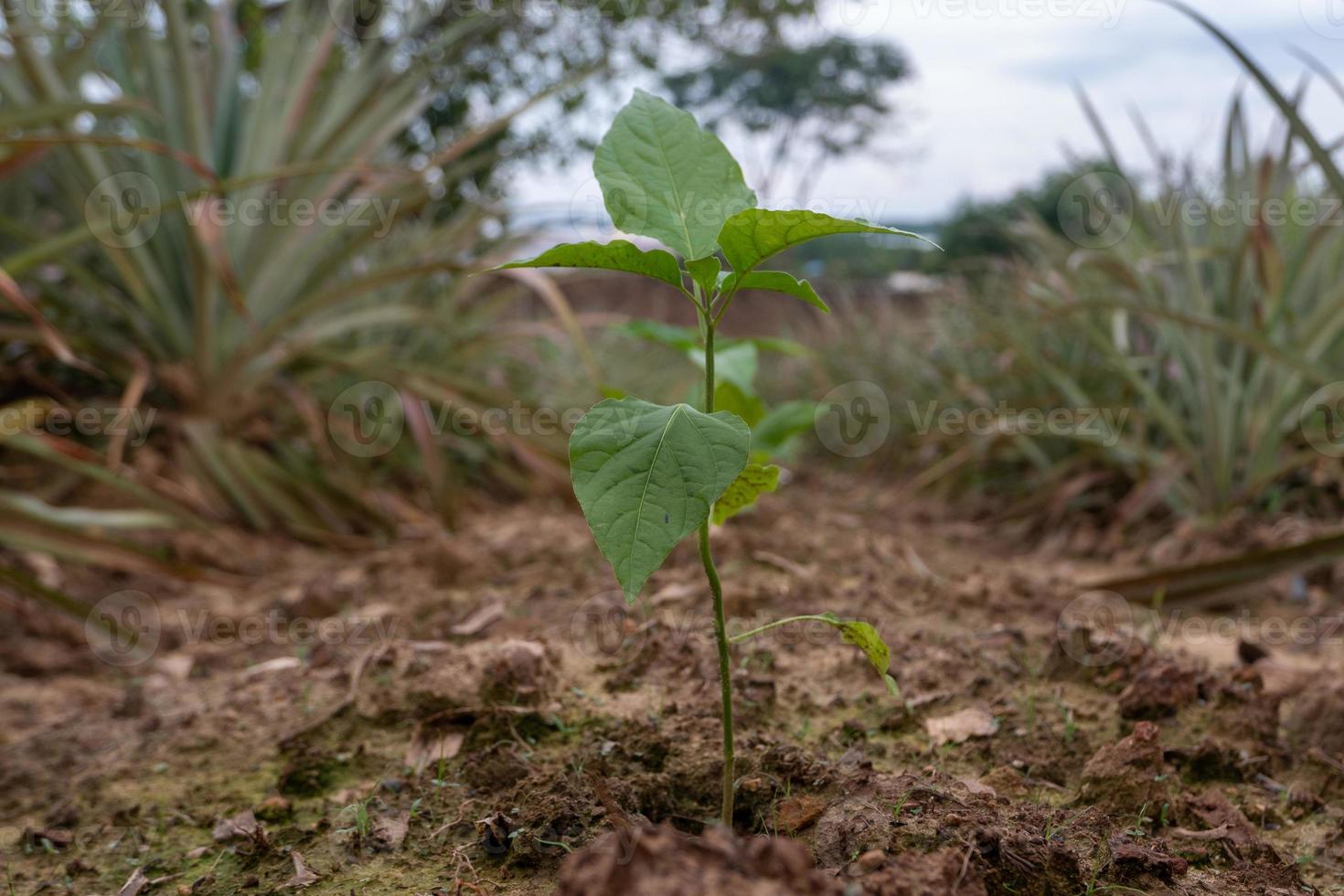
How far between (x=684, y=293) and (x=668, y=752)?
46 cm

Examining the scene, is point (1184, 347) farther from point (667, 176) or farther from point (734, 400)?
point (667, 176)

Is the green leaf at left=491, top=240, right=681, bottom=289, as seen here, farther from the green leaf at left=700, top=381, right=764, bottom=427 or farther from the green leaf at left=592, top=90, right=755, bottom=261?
the green leaf at left=700, top=381, right=764, bottom=427

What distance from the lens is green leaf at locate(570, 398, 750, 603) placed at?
25.4 inches

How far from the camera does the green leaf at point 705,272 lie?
74 cm

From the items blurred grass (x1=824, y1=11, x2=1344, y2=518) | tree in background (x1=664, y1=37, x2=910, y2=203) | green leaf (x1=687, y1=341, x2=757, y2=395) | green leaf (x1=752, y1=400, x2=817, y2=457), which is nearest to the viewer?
green leaf (x1=687, y1=341, x2=757, y2=395)

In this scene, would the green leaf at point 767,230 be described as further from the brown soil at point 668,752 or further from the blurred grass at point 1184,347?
the blurred grass at point 1184,347

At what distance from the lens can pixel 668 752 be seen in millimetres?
952

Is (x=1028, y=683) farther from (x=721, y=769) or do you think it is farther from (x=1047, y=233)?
(x=1047, y=233)

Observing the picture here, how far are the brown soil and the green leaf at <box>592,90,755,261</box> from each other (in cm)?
45

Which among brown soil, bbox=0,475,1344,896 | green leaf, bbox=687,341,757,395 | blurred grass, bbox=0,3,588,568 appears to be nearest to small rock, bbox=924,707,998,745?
brown soil, bbox=0,475,1344,896

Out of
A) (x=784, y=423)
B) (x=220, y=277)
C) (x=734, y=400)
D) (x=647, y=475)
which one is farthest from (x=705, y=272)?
(x=220, y=277)

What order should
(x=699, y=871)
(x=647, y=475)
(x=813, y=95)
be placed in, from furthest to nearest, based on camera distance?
(x=813, y=95) → (x=647, y=475) → (x=699, y=871)

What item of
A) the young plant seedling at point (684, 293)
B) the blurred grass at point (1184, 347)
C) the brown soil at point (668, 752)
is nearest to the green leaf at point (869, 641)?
the young plant seedling at point (684, 293)

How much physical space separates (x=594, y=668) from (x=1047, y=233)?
2579 mm
